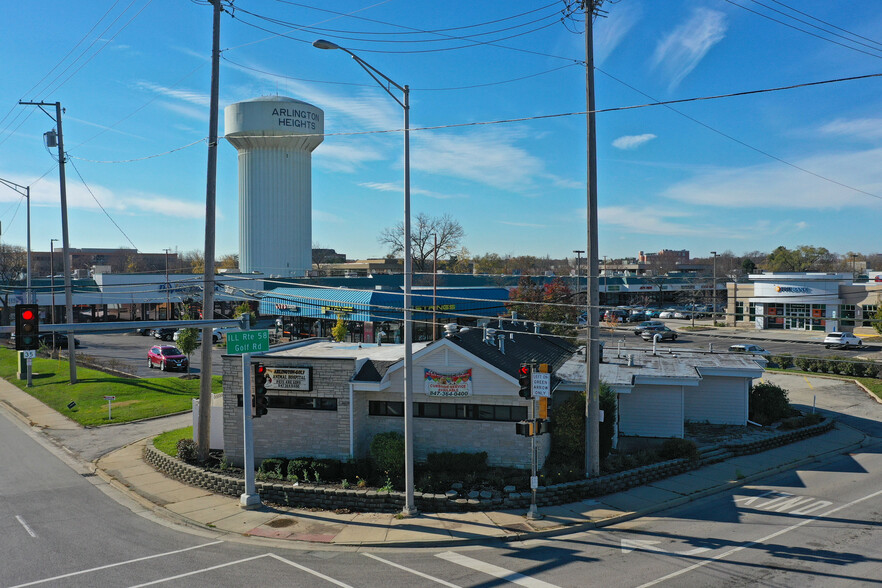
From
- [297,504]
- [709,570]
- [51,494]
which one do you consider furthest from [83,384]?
[709,570]

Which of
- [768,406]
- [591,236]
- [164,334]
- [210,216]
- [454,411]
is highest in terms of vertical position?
[210,216]

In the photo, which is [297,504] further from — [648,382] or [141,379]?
[141,379]

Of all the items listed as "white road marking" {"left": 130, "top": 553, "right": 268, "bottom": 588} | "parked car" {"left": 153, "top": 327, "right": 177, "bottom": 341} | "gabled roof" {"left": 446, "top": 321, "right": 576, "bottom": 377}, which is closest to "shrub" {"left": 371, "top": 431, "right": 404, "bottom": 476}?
"gabled roof" {"left": 446, "top": 321, "right": 576, "bottom": 377}

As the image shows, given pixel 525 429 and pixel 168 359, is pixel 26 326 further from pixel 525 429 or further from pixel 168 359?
pixel 168 359

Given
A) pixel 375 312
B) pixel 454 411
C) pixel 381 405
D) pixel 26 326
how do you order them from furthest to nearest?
pixel 375 312 → pixel 381 405 → pixel 454 411 → pixel 26 326

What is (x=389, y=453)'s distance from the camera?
62.1ft

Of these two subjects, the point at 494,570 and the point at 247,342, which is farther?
the point at 247,342

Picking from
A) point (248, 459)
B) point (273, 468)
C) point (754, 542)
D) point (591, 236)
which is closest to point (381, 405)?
point (273, 468)

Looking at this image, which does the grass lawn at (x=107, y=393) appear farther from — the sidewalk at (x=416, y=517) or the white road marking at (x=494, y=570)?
the white road marking at (x=494, y=570)

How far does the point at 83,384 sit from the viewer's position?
125 feet

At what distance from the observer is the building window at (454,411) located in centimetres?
1952

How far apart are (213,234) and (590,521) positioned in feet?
49.6

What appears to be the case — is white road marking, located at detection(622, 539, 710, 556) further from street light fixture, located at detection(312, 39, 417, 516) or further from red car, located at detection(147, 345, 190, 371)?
red car, located at detection(147, 345, 190, 371)

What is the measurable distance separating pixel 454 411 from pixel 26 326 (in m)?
12.2
